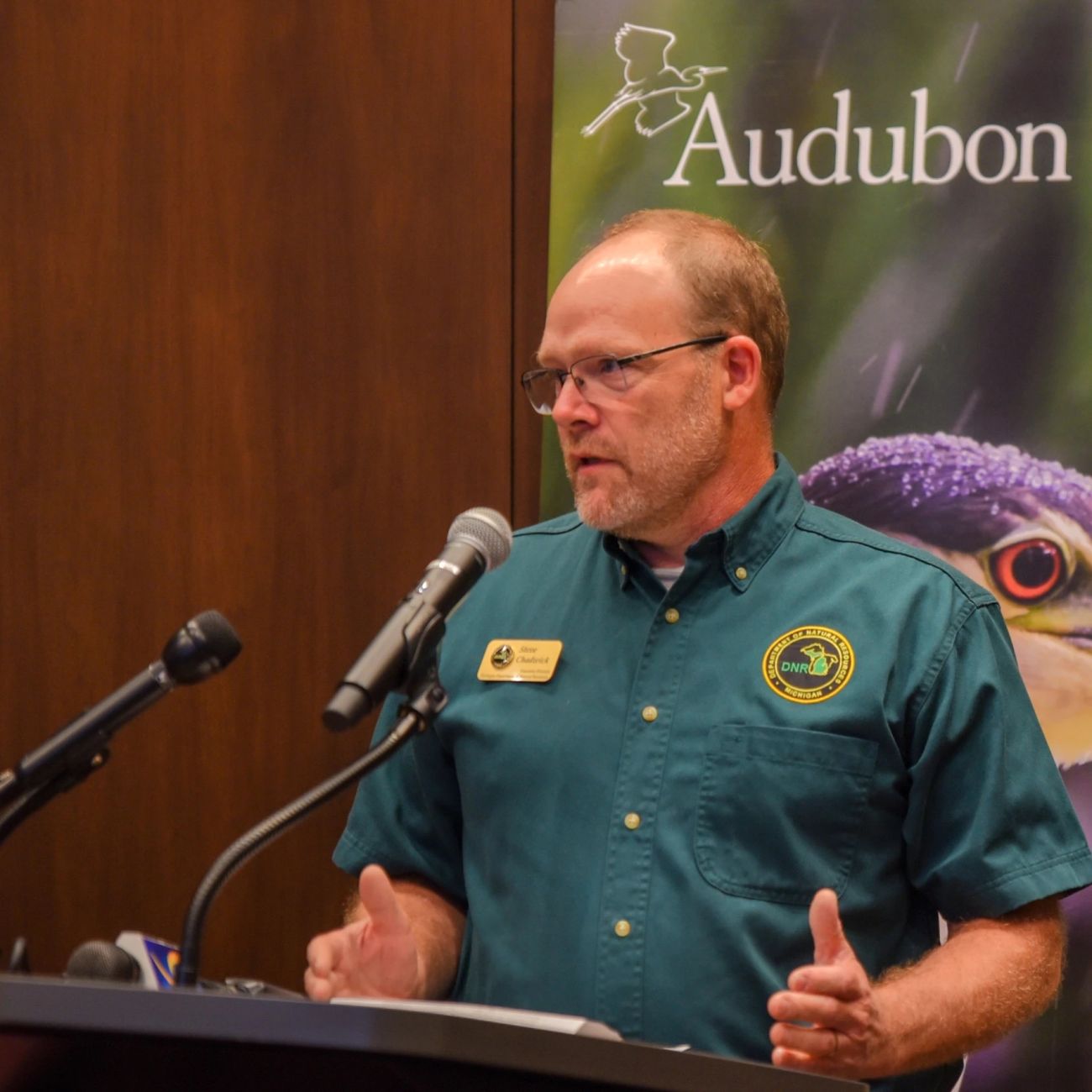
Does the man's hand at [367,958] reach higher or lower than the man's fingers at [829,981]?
lower

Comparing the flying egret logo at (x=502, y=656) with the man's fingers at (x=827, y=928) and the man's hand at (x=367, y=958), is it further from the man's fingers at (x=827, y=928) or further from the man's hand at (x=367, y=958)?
the man's fingers at (x=827, y=928)

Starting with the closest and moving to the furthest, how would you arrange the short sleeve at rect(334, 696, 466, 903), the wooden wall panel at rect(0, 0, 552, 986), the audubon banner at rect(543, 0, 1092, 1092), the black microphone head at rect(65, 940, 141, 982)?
the black microphone head at rect(65, 940, 141, 982), the short sleeve at rect(334, 696, 466, 903), the audubon banner at rect(543, 0, 1092, 1092), the wooden wall panel at rect(0, 0, 552, 986)

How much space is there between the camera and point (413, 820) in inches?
74.2

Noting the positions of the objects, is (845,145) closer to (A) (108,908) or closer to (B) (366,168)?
(B) (366,168)

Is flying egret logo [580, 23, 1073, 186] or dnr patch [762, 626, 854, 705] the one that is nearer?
dnr patch [762, 626, 854, 705]

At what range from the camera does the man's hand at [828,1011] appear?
1.24 meters

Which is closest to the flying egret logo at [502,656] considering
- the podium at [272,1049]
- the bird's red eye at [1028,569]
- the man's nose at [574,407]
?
the man's nose at [574,407]

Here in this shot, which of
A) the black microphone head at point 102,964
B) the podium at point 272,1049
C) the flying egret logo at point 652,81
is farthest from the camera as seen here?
the flying egret logo at point 652,81

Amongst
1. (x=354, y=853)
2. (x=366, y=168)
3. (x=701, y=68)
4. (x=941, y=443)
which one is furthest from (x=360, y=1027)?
(x=366, y=168)

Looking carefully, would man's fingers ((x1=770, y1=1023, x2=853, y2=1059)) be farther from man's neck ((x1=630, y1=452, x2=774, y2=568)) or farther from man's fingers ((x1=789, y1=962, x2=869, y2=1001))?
man's neck ((x1=630, y1=452, x2=774, y2=568))

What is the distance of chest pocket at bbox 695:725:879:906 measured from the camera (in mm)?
1627

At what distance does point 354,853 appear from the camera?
189 centimetres

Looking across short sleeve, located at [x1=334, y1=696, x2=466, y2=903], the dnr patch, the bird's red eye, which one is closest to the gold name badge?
short sleeve, located at [x1=334, y1=696, x2=466, y2=903]

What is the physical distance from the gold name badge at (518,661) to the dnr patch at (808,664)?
0.27 meters
